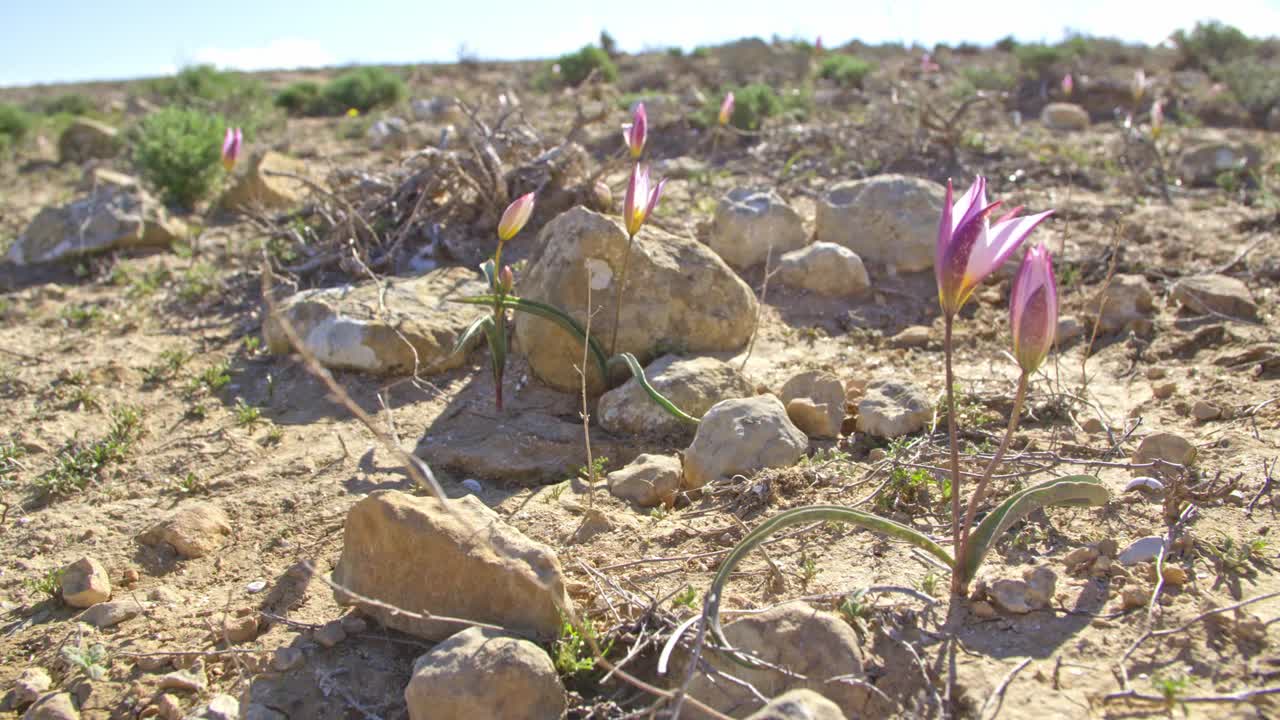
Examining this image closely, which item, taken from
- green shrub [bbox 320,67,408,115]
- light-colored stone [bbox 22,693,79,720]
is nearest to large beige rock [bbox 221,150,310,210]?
light-colored stone [bbox 22,693,79,720]

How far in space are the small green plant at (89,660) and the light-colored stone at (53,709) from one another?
7cm

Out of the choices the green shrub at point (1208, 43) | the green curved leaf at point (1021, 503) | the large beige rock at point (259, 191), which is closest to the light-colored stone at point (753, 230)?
the green curved leaf at point (1021, 503)

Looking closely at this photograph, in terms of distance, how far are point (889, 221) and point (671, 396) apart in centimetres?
197

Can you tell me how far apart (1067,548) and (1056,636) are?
0.36 metres

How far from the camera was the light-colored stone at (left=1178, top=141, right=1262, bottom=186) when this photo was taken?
19.4 ft

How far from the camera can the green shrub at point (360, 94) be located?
1231cm

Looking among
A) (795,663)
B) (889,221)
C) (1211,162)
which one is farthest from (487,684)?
(1211,162)

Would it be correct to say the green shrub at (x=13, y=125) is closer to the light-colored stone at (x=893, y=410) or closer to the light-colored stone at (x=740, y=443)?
the light-colored stone at (x=740, y=443)

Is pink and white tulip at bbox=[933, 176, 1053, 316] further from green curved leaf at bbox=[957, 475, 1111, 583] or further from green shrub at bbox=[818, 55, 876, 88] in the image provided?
green shrub at bbox=[818, 55, 876, 88]

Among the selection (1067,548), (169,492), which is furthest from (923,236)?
(169,492)

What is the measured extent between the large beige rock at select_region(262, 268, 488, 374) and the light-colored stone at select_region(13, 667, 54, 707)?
1.54m

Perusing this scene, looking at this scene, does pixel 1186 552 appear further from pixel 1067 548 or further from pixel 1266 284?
pixel 1266 284

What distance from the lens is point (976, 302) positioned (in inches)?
159

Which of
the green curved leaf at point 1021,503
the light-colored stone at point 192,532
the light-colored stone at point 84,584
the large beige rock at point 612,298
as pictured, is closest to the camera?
the green curved leaf at point 1021,503
